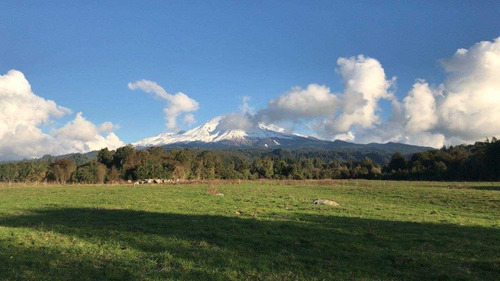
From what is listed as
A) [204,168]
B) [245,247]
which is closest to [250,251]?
[245,247]

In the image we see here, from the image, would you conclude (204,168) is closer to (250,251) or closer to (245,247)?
(245,247)

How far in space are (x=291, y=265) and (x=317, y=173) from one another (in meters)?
135

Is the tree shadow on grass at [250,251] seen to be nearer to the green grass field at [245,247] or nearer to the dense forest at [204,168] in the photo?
the green grass field at [245,247]

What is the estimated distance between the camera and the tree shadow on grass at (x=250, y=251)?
35.1ft

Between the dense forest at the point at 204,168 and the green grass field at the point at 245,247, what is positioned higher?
the dense forest at the point at 204,168

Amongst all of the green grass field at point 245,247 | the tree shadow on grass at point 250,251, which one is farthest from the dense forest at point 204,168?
the tree shadow on grass at point 250,251

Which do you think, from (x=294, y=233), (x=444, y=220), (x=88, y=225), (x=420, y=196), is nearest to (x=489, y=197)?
(x=420, y=196)

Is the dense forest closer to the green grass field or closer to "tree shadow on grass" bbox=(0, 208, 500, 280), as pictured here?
the green grass field

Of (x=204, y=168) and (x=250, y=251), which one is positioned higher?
(x=204, y=168)

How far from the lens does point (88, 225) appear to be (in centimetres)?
1891

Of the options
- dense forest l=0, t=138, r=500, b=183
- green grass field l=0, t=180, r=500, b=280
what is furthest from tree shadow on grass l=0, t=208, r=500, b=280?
dense forest l=0, t=138, r=500, b=183

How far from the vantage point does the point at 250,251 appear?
13.5 meters

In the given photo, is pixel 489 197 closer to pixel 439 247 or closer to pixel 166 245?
pixel 439 247

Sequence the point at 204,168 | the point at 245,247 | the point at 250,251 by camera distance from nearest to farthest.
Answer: the point at 250,251, the point at 245,247, the point at 204,168
